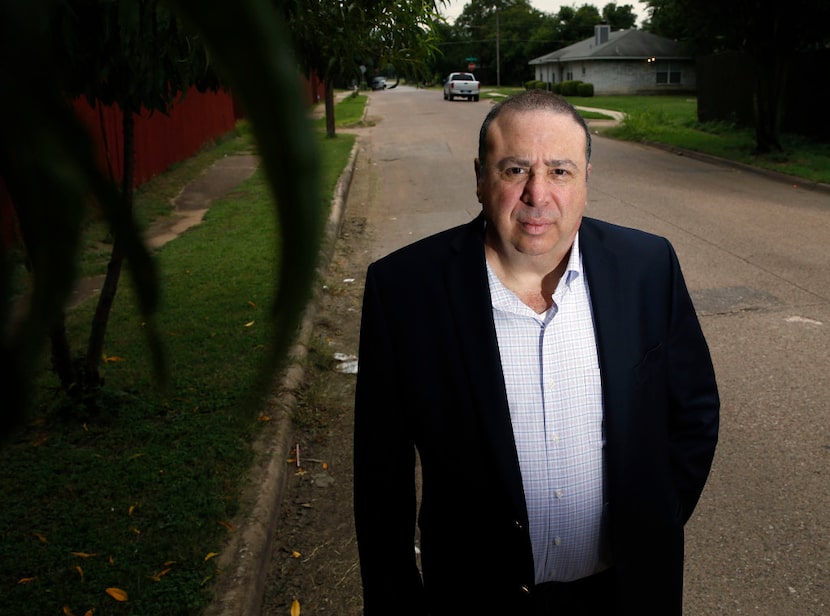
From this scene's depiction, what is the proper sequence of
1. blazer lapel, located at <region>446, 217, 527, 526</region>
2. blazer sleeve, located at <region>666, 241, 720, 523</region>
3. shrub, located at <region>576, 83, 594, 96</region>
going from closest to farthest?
blazer lapel, located at <region>446, 217, 527, 526</region> → blazer sleeve, located at <region>666, 241, 720, 523</region> → shrub, located at <region>576, 83, 594, 96</region>

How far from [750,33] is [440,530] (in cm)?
1607

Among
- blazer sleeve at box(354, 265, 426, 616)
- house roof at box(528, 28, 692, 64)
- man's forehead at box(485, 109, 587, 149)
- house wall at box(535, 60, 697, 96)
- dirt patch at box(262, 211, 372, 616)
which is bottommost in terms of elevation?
dirt patch at box(262, 211, 372, 616)

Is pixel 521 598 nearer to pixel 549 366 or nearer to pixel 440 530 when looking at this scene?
pixel 440 530

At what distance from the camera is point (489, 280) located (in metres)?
2.04

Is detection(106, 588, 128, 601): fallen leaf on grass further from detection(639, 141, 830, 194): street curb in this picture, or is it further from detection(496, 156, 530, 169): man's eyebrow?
detection(639, 141, 830, 194): street curb

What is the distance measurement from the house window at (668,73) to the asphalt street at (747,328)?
3612cm

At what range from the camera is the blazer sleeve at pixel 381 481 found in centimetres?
208

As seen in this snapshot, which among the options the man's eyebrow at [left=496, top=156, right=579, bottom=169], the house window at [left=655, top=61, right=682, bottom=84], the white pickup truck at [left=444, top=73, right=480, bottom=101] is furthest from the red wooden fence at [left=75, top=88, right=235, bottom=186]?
the house window at [left=655, top=61, right=682, bottom=84]

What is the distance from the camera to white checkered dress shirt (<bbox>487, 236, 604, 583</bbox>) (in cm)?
192

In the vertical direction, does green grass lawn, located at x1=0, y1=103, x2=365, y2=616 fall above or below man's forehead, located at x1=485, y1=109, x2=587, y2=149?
below

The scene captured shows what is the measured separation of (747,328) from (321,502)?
3.85 metres

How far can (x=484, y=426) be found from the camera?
1862 millimetres

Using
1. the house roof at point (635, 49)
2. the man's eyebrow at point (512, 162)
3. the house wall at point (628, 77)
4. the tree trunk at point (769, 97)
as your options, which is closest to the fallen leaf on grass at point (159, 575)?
the man's eyebrow at point (512, 162)

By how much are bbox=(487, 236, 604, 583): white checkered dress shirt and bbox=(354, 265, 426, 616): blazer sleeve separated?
0.33m
